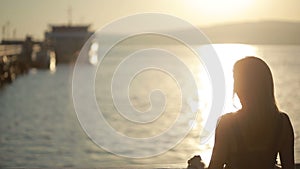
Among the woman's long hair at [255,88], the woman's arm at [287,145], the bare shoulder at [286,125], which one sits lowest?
the woman's arm at [287,145]

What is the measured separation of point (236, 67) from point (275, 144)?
313 millimetres

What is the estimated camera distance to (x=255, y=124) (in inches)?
82.2

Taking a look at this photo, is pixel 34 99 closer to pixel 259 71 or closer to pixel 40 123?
pixel 40 123

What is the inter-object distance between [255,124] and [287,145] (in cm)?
15

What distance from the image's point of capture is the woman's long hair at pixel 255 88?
82.0 inches

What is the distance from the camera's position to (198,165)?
10.7ft

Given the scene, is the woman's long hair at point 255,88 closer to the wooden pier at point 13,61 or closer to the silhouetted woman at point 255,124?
the silhouetted woman at point 255,124

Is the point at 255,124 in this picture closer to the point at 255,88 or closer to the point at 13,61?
the point at 255,88

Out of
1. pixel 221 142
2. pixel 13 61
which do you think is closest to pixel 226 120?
pixel 221 142

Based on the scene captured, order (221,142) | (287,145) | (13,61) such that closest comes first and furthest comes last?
(221,142) → (287,145) → (13,61)

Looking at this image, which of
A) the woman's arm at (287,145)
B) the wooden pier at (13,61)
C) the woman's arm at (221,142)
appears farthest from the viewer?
the wooden pier at (13,61)

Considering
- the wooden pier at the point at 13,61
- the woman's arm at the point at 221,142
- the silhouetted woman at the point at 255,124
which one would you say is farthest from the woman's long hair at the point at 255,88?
the wooden pier at the point at 13,61

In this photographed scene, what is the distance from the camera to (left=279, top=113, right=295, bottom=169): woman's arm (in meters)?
2.12

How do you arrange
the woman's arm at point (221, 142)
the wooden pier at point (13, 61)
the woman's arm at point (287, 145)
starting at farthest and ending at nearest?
the wooden pier at point (13, 61), the woman's arm at point (287, 145), the woman's arm at point (221, 142)
